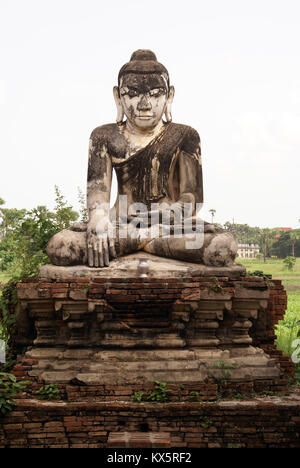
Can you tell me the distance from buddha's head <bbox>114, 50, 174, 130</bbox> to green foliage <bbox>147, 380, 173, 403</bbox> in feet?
9.99

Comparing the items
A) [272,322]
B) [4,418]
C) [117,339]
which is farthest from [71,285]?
[272,322]

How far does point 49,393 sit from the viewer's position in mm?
4438

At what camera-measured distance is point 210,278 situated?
4691mm

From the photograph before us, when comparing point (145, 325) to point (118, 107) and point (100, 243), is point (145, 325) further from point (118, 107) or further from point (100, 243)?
point (118, 107)

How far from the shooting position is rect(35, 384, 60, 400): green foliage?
4418 mm

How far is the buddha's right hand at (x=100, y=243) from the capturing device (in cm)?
504

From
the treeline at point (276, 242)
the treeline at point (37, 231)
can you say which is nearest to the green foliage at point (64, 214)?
the treeline at point (37, 231)

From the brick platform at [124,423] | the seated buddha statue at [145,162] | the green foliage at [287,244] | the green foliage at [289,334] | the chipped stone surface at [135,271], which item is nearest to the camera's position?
the brick platform at [124,423]

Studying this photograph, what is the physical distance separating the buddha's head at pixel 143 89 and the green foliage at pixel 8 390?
3.19 meters

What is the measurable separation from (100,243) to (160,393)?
5.44 feet

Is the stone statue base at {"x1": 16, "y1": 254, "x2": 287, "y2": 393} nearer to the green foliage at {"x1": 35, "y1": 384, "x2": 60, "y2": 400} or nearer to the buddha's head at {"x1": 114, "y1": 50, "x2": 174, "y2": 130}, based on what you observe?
the green foliage at {"x1": 35, "y1": 384, "x2": 60, "y2": 400}

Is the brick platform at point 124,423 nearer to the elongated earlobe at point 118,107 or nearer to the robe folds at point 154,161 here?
the robe folds at point 154,161
